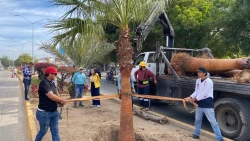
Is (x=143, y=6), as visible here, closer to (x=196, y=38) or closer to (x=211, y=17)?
(x=211, y=17)

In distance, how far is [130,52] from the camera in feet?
17.5

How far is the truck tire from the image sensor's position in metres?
5.93

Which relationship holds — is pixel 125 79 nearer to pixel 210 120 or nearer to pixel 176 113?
pixel 210 120

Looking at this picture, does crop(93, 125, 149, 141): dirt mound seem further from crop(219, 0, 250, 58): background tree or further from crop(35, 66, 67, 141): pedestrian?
crop(219, 0, 250, 58): background tree

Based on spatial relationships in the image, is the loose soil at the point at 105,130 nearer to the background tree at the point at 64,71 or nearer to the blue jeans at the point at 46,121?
the blue jeans at the point at 46,121

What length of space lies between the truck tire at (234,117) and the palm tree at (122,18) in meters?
2.46

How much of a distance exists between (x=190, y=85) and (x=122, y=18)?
130 inches

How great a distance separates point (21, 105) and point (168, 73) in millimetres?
5899

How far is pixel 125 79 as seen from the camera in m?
5.42

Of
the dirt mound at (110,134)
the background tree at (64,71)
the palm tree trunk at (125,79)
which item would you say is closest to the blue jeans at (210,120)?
the dirt mound at (110,134)

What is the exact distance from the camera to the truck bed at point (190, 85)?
606 centimetres

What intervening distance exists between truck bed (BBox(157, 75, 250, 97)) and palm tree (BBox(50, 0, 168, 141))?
2.56m

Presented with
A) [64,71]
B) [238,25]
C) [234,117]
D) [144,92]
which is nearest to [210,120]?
[234,117]

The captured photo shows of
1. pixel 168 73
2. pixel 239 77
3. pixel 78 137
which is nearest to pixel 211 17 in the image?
pixel 168 73
